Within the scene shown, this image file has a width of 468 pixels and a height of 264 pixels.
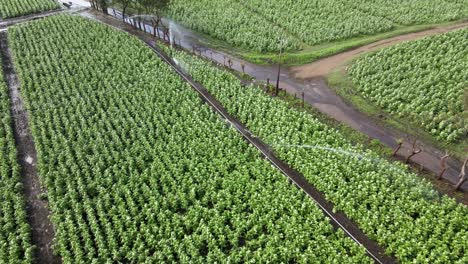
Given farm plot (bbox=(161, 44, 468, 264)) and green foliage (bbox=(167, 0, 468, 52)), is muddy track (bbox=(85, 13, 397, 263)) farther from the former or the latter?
green foliage (bbox=(167, 0, 468, 52))

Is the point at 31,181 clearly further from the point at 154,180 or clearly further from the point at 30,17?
Result: the point at 30,17

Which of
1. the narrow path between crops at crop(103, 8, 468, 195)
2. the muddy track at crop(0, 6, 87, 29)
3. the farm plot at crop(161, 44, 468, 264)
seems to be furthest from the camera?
the muddy track at crop(0, 6, 87, 29)

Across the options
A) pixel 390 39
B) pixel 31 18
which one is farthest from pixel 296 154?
pixel 31 18

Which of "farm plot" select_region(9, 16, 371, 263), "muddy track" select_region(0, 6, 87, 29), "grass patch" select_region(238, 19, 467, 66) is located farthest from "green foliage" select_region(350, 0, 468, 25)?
"muddy track" select_region(0, 6, 87, 29)

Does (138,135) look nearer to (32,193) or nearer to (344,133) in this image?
(32,193)

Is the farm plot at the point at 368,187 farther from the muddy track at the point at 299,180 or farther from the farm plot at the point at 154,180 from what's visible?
the farm plot at the point at 154,180

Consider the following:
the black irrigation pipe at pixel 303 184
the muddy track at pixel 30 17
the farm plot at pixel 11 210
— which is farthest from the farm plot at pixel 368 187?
the muddy track at pixel 30 17
